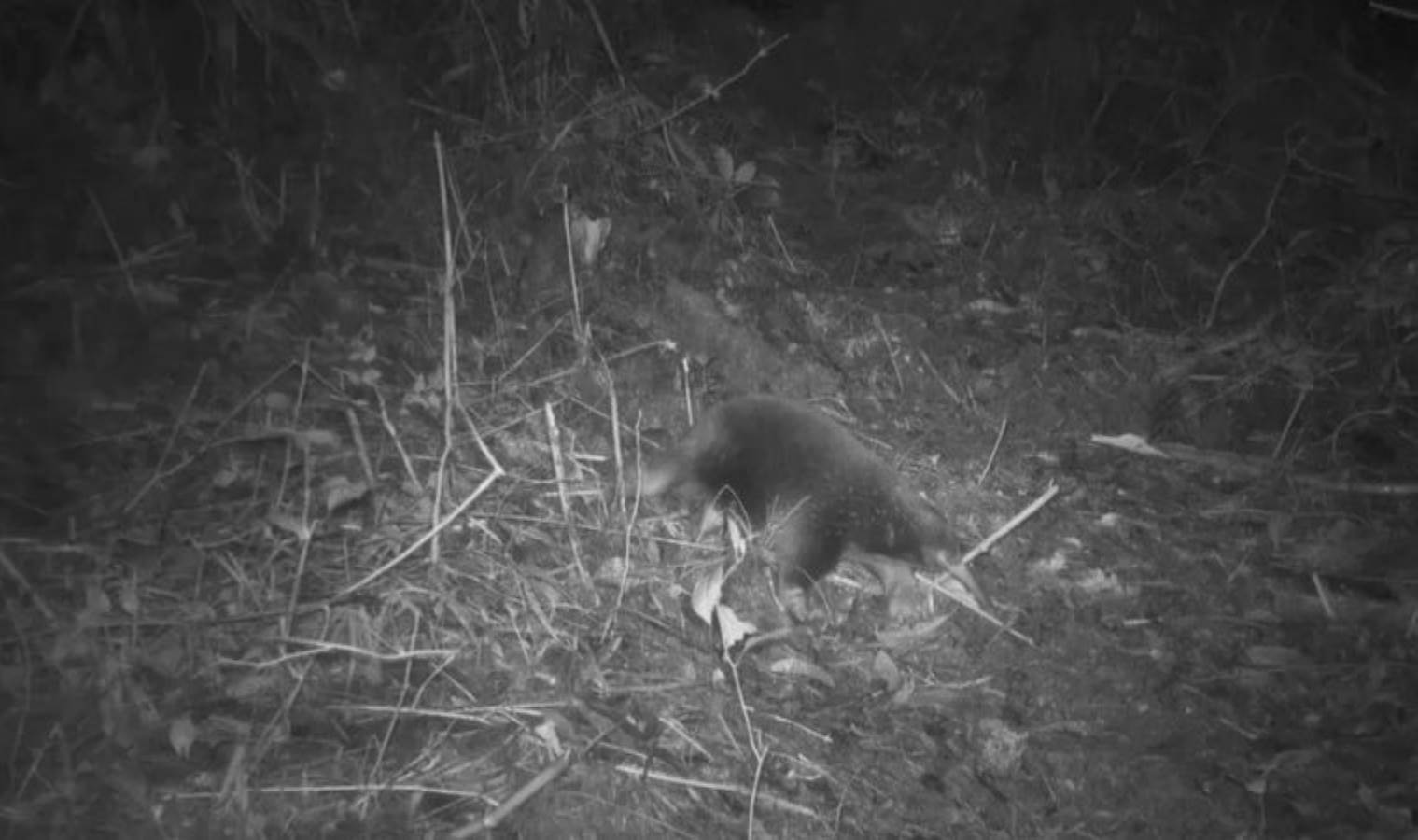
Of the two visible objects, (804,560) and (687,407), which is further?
(687,407)

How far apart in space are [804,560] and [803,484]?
23 cm

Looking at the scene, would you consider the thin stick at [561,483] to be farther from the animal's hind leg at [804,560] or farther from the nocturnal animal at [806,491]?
the animal's hind leg at [804,560]

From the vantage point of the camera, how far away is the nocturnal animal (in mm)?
3154

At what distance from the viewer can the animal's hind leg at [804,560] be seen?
3119mm

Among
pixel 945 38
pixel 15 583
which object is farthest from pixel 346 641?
pixel 945 38

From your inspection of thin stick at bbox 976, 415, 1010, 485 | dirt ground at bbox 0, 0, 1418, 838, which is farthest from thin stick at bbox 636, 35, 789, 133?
thin stick at bbox 976, 415, 1010, 485

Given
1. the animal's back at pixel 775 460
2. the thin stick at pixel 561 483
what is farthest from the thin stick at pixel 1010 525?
the thin stick at pixel 561 483

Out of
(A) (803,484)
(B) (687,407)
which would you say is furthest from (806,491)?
(B) (687,407)

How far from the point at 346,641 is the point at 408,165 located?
5.40 ft

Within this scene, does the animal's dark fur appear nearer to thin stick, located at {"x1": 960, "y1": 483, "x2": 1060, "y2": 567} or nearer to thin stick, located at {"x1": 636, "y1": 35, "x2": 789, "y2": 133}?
thin stick, located at {"x1": 960, "y1": 483, "x2": 1060, "y2": 567}

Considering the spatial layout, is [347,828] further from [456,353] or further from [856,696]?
[456,353]

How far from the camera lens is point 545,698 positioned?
8.68 ft

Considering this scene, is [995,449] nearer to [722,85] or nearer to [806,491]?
[806,491]

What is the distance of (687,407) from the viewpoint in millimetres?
3613
